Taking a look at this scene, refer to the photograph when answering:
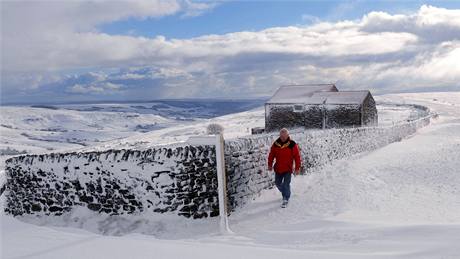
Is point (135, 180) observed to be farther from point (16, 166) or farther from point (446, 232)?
point (446, 232)

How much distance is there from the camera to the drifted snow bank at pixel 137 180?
964cm

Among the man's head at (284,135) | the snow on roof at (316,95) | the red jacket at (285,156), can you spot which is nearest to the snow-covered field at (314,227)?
the red jacket at (285,156)

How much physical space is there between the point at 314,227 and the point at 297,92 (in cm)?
3792

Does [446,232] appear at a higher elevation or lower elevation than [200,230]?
higher

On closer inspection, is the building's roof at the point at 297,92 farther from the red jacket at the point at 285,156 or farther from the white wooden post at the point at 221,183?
the white wooden post at the point at 221,183

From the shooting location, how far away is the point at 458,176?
13.8 meters

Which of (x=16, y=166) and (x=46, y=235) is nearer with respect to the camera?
(x=46, y=235)

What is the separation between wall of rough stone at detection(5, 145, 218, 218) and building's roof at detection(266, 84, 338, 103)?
1333 inches

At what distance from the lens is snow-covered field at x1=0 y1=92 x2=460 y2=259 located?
6.60 metres

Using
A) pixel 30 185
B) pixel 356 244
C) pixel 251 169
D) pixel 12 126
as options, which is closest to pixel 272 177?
pixel 251 169

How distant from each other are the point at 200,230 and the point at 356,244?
11.9ft

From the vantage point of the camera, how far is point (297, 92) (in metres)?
45.7

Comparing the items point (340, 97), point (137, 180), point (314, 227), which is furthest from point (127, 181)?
point (340, 97)

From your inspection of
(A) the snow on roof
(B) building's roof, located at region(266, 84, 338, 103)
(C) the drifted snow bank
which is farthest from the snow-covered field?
(B) building's roof, located at region(266, 84, 338, 103)
